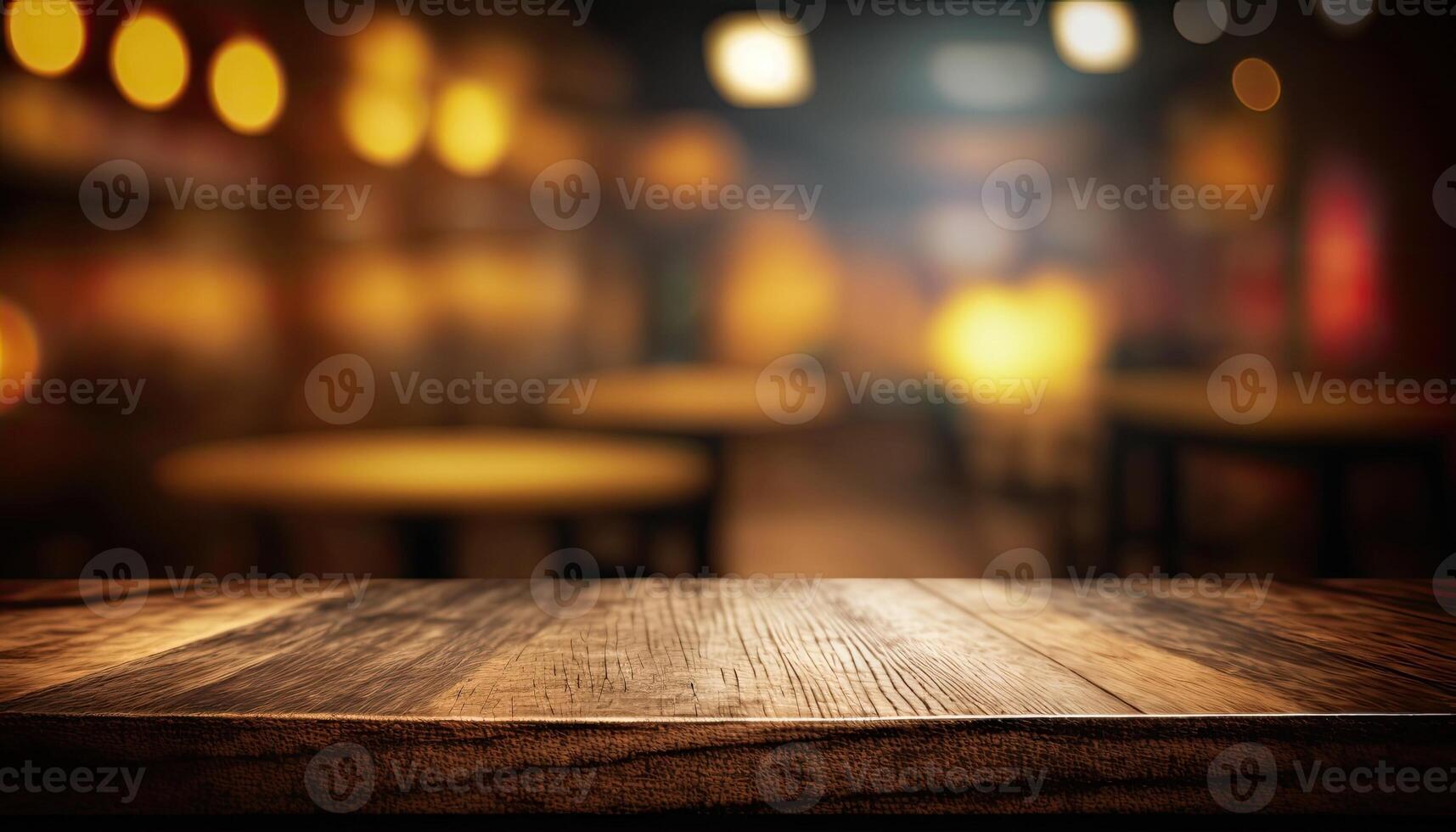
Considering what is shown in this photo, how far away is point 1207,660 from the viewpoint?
0.68 m

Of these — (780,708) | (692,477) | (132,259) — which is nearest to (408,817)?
(780,708)

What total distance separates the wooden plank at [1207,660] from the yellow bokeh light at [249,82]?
1.01m

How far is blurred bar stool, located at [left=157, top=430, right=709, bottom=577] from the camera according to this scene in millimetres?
1080

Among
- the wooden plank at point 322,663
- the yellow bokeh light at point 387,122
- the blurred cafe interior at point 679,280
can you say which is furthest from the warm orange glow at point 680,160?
the wooden plank at point 322,663

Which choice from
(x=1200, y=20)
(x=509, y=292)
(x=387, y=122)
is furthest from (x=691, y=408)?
(x=1200, y=20)

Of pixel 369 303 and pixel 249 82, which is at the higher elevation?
pixel 249 82

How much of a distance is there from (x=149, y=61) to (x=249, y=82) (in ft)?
0.41

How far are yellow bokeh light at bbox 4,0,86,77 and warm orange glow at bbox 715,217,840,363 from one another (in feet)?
2.75

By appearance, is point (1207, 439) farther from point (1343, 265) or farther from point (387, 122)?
point (387, 122)

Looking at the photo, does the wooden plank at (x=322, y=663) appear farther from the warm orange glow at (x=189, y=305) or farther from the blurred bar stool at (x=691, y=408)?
the warm orange glow at (x=189, y=305)

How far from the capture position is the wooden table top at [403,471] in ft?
3.56

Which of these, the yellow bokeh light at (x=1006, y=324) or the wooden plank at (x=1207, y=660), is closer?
the wooden plank at (x=1207, y=660)

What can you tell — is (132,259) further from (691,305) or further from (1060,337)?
(1060,337)

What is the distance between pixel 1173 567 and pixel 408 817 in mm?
923
